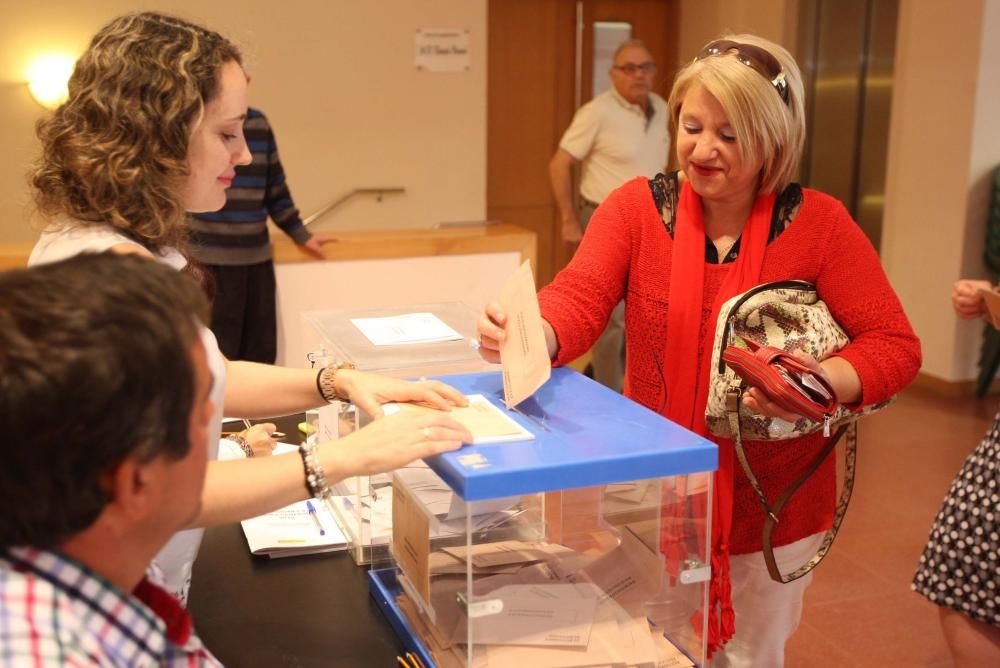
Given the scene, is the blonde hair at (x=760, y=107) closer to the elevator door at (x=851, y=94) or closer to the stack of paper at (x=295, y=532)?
the stack of paper at (x=295, y=532)

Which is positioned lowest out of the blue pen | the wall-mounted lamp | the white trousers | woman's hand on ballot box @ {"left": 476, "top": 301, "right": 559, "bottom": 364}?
the white trousers

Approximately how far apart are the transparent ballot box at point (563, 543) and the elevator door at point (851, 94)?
5443mm

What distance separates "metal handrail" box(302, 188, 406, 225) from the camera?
20.3 ft

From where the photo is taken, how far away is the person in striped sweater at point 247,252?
150 inches

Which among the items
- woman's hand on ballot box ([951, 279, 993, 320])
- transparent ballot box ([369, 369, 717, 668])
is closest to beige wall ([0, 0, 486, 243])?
woman's hand on ballot box ([951, 279, 993, 320])

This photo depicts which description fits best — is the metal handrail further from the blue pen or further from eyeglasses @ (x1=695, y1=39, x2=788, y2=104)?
eyeglasses @ (x1=695, y1=39, x2=788, y2=104)

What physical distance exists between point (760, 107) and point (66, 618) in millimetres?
1310

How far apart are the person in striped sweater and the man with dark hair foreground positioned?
2.92m

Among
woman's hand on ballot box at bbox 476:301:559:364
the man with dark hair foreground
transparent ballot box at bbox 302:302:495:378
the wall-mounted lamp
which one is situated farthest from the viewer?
the wall-mounted lamp

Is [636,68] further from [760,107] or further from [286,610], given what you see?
[286,610]

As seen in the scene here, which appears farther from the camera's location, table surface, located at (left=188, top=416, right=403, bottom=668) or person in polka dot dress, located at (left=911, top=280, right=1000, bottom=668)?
person in polka dot dress, located at (left=911, top=280, right=1000, bottom=668)

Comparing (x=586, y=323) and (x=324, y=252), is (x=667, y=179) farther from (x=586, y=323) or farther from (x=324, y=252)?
(x=324, y=252)

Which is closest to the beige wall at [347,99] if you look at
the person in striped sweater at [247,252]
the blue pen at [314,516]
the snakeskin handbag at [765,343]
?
the person in striped sweater at [247,252]

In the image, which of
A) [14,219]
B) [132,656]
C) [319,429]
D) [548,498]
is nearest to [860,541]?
[319,429]
